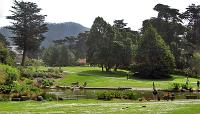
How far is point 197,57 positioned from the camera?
9356 centimetres

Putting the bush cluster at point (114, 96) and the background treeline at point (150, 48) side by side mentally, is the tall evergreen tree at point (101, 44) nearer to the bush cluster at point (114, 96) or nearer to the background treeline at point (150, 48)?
the background treeline at point (150, 48)

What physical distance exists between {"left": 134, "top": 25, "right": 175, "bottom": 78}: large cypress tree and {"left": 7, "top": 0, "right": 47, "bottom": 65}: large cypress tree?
2927 centimetres

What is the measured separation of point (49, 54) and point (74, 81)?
56.3m

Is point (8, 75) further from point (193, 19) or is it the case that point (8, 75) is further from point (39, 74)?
point (193, 19)

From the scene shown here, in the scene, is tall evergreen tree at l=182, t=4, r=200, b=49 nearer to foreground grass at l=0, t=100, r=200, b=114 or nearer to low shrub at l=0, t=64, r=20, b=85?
low shrub at l=0, t=64, r=20, b=85

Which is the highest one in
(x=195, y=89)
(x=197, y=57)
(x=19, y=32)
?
(x=19, y=32)

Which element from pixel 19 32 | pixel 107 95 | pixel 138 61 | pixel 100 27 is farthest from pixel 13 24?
pixel 107 95

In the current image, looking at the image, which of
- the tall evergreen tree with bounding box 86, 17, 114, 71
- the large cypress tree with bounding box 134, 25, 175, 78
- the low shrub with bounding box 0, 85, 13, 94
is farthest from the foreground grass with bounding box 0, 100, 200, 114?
the tall evergreen tree with bounding box 86, 17, 114, 71

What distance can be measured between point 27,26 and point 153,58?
35877 millimetres

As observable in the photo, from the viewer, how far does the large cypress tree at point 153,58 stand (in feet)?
307

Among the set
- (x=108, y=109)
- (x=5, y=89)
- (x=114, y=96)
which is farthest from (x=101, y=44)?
(x=108, y=109)

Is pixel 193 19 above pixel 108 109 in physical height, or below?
above

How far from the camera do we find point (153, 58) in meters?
94.4

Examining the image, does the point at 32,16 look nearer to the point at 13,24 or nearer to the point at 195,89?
the point at 13,24
